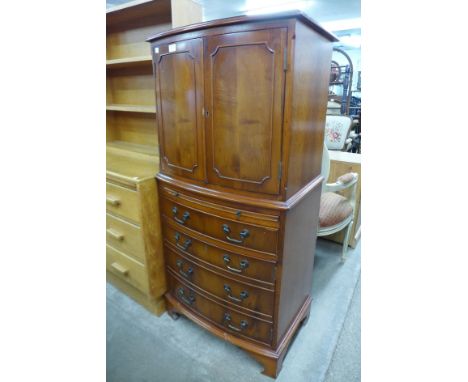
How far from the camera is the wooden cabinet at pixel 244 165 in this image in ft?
3.30

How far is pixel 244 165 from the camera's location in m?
1.14

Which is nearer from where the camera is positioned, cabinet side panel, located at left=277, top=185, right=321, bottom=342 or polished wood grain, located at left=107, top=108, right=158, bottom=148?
cabinet side panel, located at left=277, top=185, right=321, bottom=342

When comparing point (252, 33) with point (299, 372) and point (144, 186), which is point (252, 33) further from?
point (299, 372)

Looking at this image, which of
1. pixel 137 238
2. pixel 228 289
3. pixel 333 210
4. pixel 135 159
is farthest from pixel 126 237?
pixel 333 210

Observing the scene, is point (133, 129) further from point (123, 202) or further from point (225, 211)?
point (225, 211)

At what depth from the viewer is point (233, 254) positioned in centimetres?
127

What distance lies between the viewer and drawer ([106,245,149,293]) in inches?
67.2

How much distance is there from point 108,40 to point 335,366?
2666mm

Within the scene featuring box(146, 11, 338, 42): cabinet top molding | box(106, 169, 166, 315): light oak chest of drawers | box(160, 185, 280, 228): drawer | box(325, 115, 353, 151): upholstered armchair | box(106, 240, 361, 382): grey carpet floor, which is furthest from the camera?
box(325, 115, 353, 151): upholstered armchair

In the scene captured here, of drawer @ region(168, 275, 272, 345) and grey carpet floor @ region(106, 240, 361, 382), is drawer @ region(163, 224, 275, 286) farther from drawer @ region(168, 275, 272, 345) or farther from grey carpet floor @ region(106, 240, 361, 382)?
grey carpet floor @ region(106, 240, 361, 382)

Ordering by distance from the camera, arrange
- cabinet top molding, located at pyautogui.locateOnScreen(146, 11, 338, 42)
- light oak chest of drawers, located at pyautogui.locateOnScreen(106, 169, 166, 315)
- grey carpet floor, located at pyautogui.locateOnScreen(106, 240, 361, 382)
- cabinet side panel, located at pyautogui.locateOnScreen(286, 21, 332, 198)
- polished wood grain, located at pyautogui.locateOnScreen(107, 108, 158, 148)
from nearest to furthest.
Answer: cabinet top molding, located at pyautogui.locateOnScreen(146, 11, 338, 42) < cabinet side panel, located at pyautogui.locateOnScreen(286, 21, 332, 198) < grey carpet floor, located at pyautogui.locateOnScreen(106, 240, 361, 382) < light oak chest of drawers, located at pyautogui.locateOnScreen(106, 169, 166, 315) < polished wood grain, located at pyautogui.locateOnScreen(107, 108, 158, 148)

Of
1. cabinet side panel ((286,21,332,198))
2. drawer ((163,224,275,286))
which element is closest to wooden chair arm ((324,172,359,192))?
cabinet side panel ((286,21,332,198))

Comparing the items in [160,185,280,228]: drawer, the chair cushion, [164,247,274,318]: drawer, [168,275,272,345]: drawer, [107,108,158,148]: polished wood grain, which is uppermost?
[107,108,158,148]: polished wood grain
